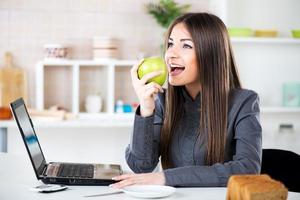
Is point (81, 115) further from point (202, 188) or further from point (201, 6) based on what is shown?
point (202, 188)

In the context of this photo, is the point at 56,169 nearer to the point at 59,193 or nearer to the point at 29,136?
the point at 29,136

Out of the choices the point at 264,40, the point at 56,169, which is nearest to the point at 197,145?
the point at 56,169

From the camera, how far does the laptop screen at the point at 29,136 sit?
1.84m

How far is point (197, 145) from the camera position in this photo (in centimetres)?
204

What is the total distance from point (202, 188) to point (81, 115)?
241cm

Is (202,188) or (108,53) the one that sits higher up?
(108,53)

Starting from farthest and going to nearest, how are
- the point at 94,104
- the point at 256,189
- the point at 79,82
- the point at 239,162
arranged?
the point at 79,82 → the point at 94,104 → the point at 239,162 → the point at 256,189

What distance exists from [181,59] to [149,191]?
21.3 inches

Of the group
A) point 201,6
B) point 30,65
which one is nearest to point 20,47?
point 30,65

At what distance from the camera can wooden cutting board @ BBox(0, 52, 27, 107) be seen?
13.1 feet

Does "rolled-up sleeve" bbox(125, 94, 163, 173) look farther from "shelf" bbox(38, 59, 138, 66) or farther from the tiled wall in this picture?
the tiled wall

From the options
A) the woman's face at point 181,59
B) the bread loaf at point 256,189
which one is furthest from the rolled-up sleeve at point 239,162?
the bread loaf at point 256,189

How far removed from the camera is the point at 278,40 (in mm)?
4020

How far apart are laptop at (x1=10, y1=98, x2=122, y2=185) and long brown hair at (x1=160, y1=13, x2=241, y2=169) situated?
0.31 m
